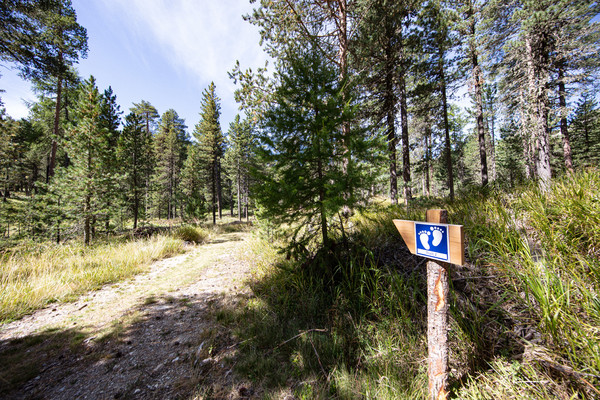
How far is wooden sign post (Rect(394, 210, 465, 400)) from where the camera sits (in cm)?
169

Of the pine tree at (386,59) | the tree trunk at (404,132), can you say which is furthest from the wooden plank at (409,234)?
the tree trunk at (404,132)

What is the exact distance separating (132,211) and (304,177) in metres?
16.5

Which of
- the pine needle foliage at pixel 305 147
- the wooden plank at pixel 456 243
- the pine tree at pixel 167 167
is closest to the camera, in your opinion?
the wooden plank at pixel 456 243

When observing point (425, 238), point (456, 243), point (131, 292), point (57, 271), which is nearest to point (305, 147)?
point (425, 238)

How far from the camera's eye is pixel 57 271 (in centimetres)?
561

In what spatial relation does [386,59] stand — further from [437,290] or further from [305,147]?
[437,290]

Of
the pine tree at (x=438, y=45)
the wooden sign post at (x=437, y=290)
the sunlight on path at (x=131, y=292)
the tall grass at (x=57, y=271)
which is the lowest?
the sunlight on path at (x=131, y=292)

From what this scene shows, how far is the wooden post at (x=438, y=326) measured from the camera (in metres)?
1.75

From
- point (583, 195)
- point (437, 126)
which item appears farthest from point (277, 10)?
point (437, 126)

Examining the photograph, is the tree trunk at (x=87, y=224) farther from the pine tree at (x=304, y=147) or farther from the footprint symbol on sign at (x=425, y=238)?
the footprint symbol on sign at (x=425, y=238)

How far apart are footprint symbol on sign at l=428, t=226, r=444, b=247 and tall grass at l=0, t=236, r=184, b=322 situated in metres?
7.51

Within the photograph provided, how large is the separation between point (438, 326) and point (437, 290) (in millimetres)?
321

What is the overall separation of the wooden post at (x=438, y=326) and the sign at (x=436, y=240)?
107mm

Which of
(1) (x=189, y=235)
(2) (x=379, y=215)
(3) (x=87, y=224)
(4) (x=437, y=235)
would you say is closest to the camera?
(4) (x=437, y=235)
